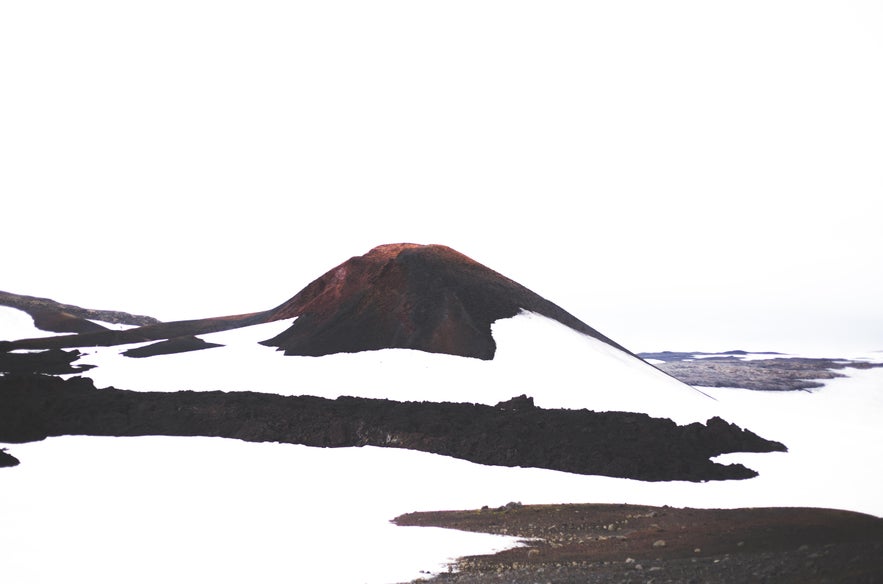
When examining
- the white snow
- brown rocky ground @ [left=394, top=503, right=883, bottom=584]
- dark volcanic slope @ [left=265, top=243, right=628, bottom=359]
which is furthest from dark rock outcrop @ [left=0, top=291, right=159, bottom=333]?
brown rocky ground @ [left=394, top=503, right=883, bottom=584]

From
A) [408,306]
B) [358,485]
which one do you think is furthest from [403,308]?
[358,485]

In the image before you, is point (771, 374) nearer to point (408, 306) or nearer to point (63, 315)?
point (408, 306)

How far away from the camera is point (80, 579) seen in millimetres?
13547

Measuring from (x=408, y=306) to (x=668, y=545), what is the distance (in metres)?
34.8

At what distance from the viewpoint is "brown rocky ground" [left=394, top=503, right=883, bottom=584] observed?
1107 centimetres

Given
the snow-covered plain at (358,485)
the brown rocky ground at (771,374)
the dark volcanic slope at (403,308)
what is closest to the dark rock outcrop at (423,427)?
the snow-covered plain at (358,485)

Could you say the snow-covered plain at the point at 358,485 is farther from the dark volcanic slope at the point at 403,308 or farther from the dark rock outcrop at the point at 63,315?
the dark rock outcrop at the point at 63,315

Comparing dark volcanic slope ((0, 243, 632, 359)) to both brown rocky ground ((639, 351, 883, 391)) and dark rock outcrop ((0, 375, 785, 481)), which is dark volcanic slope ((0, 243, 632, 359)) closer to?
dark rock outcrop ((0, 375, 785, 481))

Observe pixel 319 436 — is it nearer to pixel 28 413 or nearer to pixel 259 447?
pixel 259 447

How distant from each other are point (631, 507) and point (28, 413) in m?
27.0

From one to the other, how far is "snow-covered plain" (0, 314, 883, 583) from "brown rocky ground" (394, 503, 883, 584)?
126 centimetres

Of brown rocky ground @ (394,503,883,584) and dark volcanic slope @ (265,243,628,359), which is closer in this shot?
brown rocky ground @ (394,503,883,584)

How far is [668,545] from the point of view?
49.1ft

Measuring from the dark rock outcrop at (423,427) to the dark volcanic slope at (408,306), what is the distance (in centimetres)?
1042
